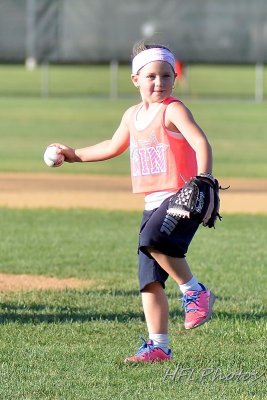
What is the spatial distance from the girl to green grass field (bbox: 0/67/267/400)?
8.7 inches

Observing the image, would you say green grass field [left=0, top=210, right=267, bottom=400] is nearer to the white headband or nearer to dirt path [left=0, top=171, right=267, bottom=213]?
the white headband

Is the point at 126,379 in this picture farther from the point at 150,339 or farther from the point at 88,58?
the point at 88,58

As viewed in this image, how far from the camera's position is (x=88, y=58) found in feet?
79.9

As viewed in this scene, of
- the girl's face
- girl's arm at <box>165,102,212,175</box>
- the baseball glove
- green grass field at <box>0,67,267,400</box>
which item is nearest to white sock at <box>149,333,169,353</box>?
green grass field at <box>0,67,267,400</box>

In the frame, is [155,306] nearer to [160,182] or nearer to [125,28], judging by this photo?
[160,182]

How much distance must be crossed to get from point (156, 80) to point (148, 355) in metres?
1.25

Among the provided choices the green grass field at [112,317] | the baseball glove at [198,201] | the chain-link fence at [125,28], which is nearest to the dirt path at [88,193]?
the green grass field at [112,317]

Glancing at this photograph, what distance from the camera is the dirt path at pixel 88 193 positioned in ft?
39.9

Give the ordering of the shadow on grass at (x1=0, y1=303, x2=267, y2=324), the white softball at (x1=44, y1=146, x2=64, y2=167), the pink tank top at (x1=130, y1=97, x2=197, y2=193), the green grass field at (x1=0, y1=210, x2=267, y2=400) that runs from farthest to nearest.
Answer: the shadow on grass at (x1=0, y1=303, x2=267, y2=324), the white softball at (x1=44, y1=146, x2=64, y2=167), the pink tank top at (x1=130, y1=97, x2=197, y2=193), the green grass field at (x1=0, y1=210, x2=267, y2=400)

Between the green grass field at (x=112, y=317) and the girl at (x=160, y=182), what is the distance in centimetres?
22

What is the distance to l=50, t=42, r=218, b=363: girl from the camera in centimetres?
458

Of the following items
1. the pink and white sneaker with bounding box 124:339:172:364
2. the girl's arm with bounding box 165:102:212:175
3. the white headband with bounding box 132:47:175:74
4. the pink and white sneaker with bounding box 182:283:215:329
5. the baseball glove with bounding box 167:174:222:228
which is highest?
the white headband with bounding box 132:47:175:74

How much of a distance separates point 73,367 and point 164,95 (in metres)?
1.29

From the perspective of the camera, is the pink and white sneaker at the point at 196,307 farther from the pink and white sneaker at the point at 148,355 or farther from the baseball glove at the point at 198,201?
the baseball glove at the point at 198,201
